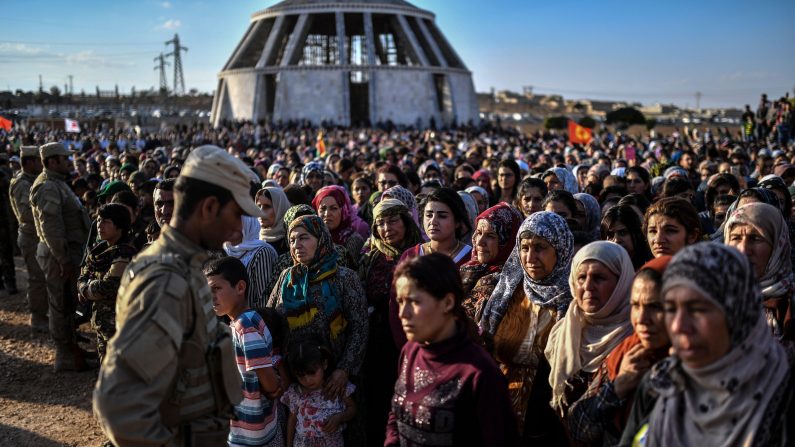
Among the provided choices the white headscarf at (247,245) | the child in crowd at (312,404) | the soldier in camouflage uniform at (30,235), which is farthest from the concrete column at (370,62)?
the child in crowd at (312,404)

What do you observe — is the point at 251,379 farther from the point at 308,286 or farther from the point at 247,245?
the point at 247,245

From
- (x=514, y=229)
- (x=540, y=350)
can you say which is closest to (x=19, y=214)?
(x=514, y=229)

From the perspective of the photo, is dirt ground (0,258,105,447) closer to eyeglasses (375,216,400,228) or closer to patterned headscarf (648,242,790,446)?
eyeglasses (375,216,400,228)

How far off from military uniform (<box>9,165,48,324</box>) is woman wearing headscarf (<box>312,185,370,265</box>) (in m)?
4.45

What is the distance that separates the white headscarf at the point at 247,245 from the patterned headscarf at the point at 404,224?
0.93 metres

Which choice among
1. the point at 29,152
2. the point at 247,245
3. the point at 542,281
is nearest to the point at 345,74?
the point at 29,152

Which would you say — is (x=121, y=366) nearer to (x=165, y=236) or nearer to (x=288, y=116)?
(x=165, y=236)

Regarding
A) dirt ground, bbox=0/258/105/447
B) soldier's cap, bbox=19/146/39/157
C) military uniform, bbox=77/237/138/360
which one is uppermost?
soldier's cap, bbox=19/146/39/157

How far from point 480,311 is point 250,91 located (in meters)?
40.3

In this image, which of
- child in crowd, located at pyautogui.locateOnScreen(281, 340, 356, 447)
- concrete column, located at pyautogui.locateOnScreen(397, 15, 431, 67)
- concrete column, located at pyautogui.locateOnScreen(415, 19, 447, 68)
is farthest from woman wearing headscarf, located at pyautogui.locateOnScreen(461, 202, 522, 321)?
concrete column, located at pyautogui.locateOnScreen(415, 19, 447, 68)

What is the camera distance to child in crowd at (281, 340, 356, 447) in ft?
12.4

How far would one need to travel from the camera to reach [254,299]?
15.9ft

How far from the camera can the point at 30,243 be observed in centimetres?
836

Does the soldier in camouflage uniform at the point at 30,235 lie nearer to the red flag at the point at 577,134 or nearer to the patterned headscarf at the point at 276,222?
the patterned headscarf at the point at 276,222
